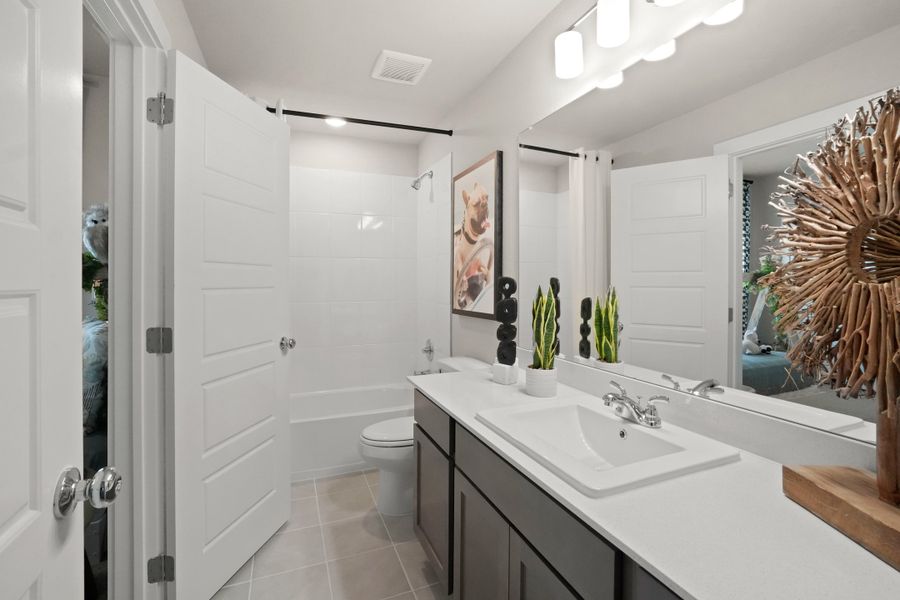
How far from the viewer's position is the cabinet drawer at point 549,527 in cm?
79

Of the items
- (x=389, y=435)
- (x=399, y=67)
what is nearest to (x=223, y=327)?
(x=389, y=435)

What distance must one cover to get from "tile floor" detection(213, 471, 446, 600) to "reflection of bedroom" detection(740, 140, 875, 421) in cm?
145

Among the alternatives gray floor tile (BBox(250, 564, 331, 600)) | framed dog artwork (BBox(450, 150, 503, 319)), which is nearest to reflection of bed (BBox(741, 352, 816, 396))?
framed dog artwork (BBox(450, 150, 503, 319))

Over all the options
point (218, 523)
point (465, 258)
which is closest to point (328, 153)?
point (465, 258)

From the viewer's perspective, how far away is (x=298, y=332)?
134 inches

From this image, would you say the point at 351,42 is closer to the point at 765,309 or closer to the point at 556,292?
the point at 556,292

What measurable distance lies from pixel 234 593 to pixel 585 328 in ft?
5.87

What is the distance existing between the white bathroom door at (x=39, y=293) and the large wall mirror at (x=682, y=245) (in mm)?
1360

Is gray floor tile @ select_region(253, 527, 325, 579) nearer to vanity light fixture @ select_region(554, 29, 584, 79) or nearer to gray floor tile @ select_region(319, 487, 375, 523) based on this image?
gray floor tile @ select_region(319, 487, 375, 523)

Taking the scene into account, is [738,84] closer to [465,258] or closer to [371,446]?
[465,258]

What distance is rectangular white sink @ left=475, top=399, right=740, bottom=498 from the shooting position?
933mm

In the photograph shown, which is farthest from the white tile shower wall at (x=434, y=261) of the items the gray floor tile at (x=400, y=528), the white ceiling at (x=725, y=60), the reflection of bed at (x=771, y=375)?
the reflection of bed at (x=771, y=375)

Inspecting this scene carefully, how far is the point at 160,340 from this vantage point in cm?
152

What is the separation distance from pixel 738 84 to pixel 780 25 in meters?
0.14
